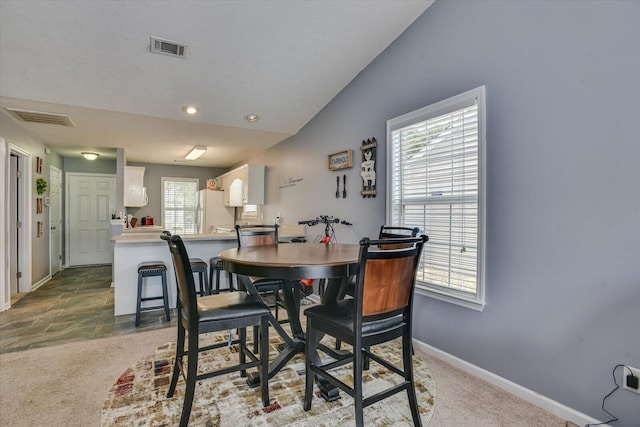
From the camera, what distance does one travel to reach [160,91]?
11.0 ft

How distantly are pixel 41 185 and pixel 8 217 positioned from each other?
126 cm

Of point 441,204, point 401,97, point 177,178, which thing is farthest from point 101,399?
point 177,178

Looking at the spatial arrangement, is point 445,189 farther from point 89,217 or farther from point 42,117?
point 89,217

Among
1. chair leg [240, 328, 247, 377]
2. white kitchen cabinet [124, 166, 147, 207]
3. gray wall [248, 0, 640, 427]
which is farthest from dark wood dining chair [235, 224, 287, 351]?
white kitchen cabinet [124, 166, 147, 207]

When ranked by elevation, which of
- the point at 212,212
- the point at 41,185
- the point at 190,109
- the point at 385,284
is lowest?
the point at 385,284

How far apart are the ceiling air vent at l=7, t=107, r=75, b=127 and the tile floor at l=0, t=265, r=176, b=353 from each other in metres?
2.22

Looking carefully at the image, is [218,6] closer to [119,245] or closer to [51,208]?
[119,245]

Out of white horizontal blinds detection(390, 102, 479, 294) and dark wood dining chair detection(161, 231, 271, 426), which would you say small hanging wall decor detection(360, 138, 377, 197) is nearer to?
white horizontal blinds detection(390, 102, 479, 294)

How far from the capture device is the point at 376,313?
5.17 ft

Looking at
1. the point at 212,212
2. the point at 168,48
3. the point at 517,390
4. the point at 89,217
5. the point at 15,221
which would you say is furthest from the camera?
the point at 212,212

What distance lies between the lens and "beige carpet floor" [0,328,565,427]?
5.90 feet

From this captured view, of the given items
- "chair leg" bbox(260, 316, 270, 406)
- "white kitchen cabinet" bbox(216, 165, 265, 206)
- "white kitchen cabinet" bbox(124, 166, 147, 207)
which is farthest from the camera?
"white kitchen cabinet" bbox(124, 166, 147, 207)

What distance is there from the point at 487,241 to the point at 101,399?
266cm

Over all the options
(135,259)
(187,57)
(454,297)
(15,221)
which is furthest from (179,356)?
(15,221)
